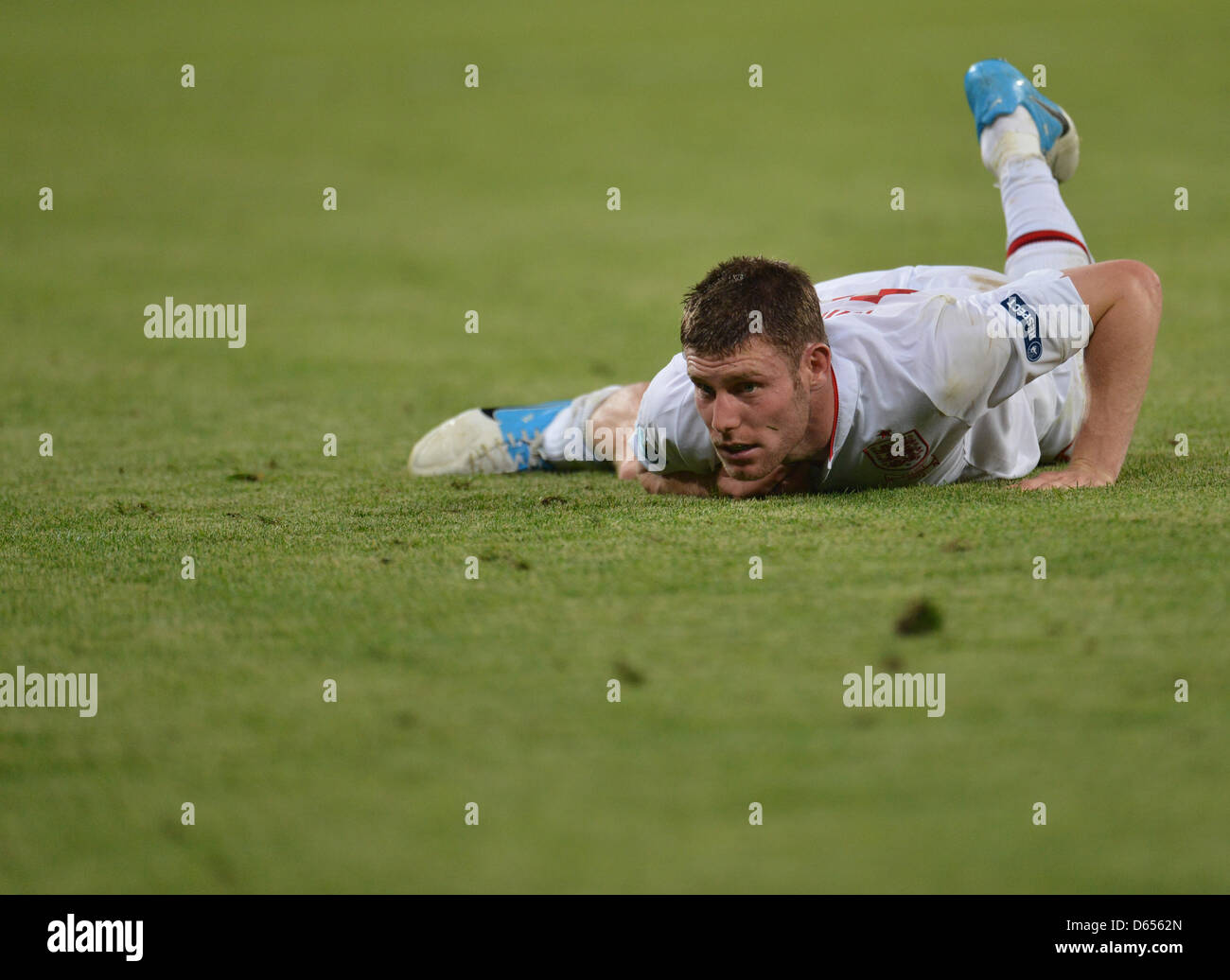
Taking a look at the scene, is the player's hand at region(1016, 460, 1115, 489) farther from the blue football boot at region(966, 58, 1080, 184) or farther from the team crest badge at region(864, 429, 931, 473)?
the blue football boot at region(966, 58, 1080, 184)

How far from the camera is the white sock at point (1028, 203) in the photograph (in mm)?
4035

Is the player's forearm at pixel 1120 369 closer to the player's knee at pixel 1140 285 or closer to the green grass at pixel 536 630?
the player's knee at pixel 1140 285

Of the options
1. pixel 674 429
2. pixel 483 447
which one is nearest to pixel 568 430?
pixel 483 447

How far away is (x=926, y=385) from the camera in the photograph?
3.25 m

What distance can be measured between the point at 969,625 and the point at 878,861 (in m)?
0.76

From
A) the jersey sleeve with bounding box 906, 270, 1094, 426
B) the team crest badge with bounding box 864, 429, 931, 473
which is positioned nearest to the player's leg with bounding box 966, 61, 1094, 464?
the jersey sleeve with bounding box 906, 270, 1094, 426

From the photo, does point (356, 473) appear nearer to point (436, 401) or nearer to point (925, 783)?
point (436, 401)

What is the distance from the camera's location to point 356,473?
14.2ft

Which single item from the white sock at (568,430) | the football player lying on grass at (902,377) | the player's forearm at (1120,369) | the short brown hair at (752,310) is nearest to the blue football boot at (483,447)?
the white sock at (568,430)

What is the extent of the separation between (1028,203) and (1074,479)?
1149 millimetres

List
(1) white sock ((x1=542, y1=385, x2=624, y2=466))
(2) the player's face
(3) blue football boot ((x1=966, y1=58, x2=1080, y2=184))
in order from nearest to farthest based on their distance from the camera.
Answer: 1. (2) the player's face
2. (1) white sock ((x1=542, y1=385, x2=624, y2=466))
3. (3) blue football boot ((x1=966, y1=58, x2=1080, y2=184))

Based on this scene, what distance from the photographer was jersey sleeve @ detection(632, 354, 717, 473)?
346 cm
